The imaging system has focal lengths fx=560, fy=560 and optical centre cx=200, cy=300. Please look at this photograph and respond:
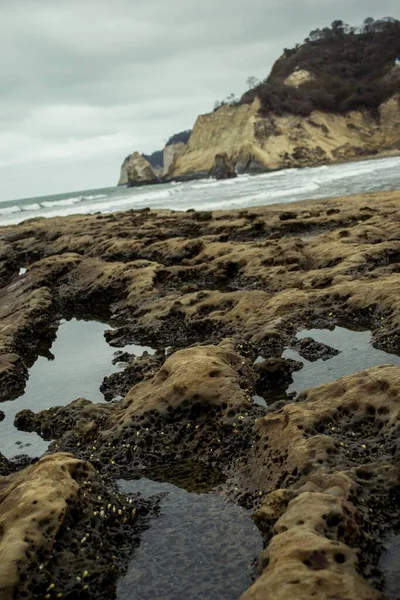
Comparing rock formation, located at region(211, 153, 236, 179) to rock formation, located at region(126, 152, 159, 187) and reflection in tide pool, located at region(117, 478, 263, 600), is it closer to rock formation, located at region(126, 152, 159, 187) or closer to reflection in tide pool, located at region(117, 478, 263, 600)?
rock formation, located at region(126, 152, 159, 187)

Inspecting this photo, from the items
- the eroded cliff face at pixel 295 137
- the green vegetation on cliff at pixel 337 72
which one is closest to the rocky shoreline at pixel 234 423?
A: the eroded cliff face at pixel 295 137

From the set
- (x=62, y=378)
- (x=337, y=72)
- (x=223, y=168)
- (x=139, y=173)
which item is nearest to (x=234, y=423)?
(x=62, y=378)

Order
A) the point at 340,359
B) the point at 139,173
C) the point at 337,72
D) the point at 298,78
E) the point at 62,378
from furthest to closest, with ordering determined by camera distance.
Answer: the point at 139,173 < the point at 337,72 < the point at 298,78 < the point at 62,378 < the point at 340,359

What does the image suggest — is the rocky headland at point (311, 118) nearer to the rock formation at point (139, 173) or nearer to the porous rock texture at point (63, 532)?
the rock formation at point (139, 173)

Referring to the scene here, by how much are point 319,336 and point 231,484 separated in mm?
4898

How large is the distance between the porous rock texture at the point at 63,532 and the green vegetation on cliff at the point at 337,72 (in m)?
103

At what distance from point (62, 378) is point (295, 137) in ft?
309

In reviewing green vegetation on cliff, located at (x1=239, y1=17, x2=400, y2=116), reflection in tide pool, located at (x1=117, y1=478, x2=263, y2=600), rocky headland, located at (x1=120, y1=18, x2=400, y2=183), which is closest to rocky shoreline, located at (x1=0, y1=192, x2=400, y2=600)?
reflection in tide pool, located at (x1=117, y1=478, x2=263, y2=600)

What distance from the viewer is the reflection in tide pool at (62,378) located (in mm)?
8180

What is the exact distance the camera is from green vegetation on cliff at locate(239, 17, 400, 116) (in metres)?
105

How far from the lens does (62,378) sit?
1077cm

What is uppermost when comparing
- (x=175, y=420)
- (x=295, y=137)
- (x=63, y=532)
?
(x=295, y=137)

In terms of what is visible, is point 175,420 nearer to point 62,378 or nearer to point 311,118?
point 62,378

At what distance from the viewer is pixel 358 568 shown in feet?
12.9
